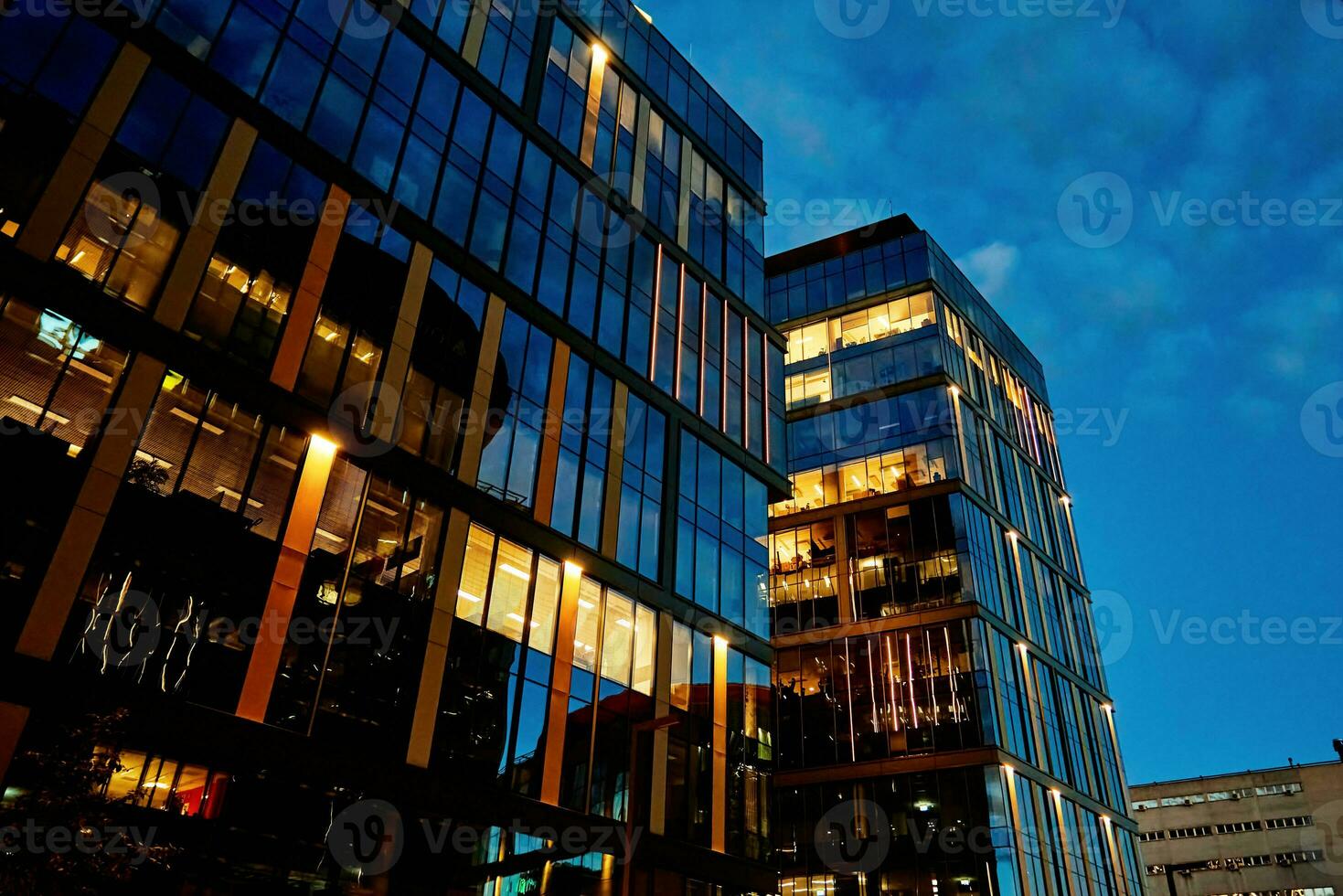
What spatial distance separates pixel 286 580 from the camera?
71.6ft

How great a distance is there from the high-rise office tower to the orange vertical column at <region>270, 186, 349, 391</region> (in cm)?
3460

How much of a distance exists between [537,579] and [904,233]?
4422cm

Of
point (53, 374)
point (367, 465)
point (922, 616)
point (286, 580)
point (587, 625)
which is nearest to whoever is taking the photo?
point (53, 374)

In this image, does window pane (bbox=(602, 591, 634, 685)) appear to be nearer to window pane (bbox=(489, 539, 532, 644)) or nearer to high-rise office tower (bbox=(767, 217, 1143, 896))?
window pane (bbox=(489, 539, 532, 644))

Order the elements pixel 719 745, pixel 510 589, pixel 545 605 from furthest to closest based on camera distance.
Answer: pixel 719 745, pixel 545 605, pixel 510 589

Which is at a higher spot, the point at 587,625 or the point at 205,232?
the point at 205,232

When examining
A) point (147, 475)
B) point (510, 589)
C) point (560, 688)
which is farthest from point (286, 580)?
point (560, 688)

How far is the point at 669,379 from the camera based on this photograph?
36.2 meters

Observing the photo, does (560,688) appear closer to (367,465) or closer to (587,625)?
(587,625)

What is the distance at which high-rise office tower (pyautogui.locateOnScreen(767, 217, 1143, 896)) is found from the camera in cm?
4484

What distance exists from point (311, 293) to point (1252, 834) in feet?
346

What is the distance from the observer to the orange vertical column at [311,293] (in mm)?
23375

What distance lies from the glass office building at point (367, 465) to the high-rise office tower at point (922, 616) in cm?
1434

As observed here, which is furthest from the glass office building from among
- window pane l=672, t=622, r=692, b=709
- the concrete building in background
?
the concrete building in background
